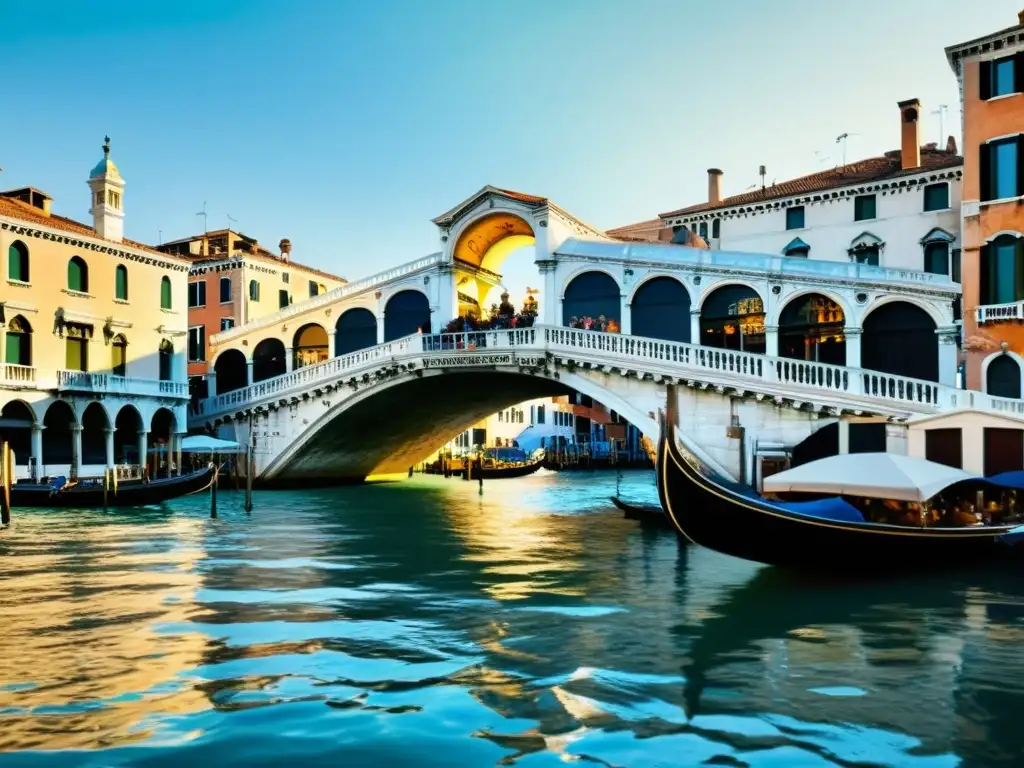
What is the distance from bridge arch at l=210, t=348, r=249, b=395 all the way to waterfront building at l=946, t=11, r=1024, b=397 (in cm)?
1744

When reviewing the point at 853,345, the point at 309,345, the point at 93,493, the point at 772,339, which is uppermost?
the point at 309,345

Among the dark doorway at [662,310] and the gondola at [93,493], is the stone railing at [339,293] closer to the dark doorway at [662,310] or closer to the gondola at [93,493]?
the dark doorway at [662,310]

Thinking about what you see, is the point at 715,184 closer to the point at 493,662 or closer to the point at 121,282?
the point at 121,282

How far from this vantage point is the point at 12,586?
8.37 meters

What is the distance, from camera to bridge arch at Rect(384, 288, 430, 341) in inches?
869

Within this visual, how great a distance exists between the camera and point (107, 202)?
20484mm

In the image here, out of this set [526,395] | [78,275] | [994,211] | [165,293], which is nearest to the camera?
[994,211]

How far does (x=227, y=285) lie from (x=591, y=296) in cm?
1290

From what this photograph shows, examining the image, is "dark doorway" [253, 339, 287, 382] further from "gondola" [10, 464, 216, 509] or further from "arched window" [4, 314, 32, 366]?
"gondola" [10, 464, 216, 509]

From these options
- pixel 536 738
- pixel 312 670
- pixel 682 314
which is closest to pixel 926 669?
pixel 536 738

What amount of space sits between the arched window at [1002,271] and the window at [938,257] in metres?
5.57

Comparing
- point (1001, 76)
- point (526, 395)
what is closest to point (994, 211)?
point (1001, 76)

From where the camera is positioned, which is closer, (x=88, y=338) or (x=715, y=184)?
(x=88, y=338)

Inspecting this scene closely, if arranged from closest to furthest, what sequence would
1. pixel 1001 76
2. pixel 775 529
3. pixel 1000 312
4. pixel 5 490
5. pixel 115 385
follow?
pixel 775 529
pixel 5 490
pixel 1000 312
pixel 1001 76
pixel 115 385
